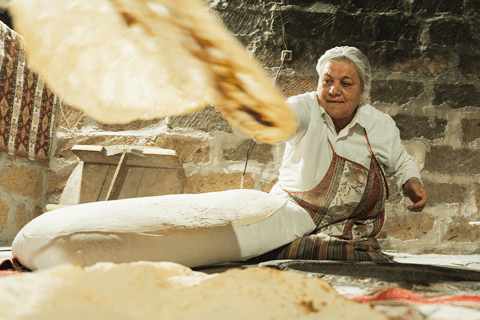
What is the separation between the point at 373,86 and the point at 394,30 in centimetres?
32

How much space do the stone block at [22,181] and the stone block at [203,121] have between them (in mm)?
720

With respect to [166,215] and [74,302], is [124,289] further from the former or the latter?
[166,215]

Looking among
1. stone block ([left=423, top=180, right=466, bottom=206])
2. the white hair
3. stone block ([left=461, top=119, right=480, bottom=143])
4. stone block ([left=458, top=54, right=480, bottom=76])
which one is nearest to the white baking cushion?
the white hair

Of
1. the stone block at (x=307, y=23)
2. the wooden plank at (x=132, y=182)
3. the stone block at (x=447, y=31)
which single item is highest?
the stone block at (x=447, y=31)

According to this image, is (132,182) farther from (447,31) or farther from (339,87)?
(447,31)

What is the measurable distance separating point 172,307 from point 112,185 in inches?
57.0

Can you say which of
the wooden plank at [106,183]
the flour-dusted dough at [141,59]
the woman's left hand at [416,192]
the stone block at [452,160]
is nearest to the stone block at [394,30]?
the stone block at [452,160]

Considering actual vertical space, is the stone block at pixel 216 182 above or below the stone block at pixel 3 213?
above

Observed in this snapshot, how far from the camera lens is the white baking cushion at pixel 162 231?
2.96ft

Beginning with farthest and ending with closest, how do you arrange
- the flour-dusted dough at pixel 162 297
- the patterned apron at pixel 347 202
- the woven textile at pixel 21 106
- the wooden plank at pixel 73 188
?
the wooden plank at pixel 73 188 → the woven textile at pixel 21 106 → the patterned apron at pixel 347 202 → the flour-dusted dough at pixel 162 297

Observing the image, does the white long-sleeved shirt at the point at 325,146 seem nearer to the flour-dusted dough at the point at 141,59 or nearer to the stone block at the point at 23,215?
the flour-dusted dough at the point at 141,59

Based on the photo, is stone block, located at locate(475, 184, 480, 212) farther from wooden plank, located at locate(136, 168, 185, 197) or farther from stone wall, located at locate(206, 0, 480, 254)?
wooden plank, located at locate(136, 168, 185, 197)

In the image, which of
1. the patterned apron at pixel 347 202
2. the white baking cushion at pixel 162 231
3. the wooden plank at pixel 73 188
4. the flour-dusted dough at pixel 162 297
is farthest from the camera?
the wooden plank at pixel 73 188

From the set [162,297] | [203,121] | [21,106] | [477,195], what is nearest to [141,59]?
[162,297]
